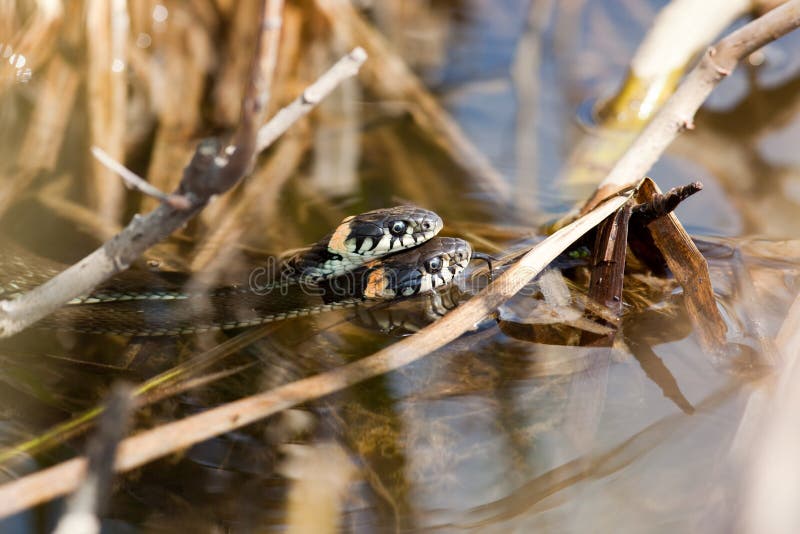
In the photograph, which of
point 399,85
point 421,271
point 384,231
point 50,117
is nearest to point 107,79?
point 50,117

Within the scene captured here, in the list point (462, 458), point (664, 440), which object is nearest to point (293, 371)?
point (462, 458)

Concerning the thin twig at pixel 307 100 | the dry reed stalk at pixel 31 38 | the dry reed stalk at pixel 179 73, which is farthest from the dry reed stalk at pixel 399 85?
the thin twig at pixel 307 100

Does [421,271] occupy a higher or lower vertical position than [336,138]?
lower

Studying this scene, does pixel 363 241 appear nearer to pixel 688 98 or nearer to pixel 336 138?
pixel 336 138

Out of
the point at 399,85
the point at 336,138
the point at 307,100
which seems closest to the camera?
the point at 307,100

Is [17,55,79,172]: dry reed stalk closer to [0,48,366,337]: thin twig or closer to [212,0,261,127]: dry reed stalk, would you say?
[212,0,261,127]: dry reed stalk
